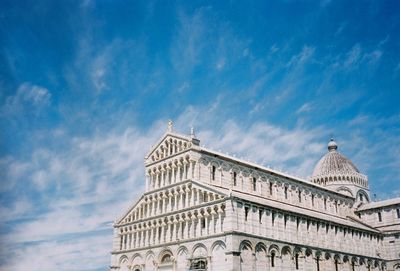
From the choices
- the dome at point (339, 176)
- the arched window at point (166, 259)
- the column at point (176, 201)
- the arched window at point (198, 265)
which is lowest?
the arched window at point (198, 265)

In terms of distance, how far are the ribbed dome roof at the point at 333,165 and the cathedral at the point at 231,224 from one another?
12695 mm

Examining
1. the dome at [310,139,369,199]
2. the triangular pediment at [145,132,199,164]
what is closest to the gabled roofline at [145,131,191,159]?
the triangular pediment at [145,132,199,164]

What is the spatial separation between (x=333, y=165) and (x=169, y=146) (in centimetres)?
4250

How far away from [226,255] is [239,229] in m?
3.20

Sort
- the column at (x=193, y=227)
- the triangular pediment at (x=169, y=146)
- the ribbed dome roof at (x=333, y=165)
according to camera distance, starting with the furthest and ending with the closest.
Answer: the ribbed dome roof at (x=333, y=165)
the triangular pediment at (x=169, y=146)
the column at (x=193, y=227)

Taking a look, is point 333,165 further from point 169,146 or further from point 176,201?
point 176,201

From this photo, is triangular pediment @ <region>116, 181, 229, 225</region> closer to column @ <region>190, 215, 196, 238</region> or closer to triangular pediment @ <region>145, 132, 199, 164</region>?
column @ <region>190, 215, 196, 238</region>

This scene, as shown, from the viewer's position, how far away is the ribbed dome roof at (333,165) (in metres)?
88.2

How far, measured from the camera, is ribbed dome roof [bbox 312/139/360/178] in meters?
88.2

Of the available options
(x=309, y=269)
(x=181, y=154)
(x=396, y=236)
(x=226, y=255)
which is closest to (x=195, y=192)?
(x=181, y=154)

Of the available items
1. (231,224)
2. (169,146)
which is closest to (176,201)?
(169,146)

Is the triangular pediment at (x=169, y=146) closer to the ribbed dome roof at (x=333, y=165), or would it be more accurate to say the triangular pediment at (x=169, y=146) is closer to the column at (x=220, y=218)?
the column at (x=220, y=218)

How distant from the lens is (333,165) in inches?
3538

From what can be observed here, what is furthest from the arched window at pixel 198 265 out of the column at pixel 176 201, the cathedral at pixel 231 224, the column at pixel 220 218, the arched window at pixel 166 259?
the column at pixel 176 201
